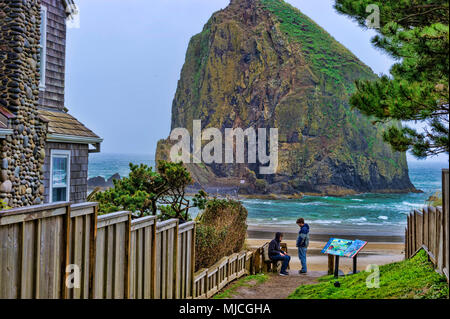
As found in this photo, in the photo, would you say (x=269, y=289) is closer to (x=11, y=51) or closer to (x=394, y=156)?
(x=11, y=51)

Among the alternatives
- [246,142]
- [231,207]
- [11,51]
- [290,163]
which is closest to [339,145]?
[290,163]

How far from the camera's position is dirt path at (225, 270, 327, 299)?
917 cm

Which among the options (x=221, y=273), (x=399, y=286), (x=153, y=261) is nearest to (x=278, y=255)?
(x=221, y=273)

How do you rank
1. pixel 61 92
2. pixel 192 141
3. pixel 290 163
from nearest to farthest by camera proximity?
pixel 61 92 → pixel 290 163 → pixel 192 141

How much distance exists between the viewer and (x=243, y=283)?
34.0ft

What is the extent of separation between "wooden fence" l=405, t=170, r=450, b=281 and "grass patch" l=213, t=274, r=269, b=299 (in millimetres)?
3289

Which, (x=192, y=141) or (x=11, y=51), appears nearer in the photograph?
(x=11, y=51)

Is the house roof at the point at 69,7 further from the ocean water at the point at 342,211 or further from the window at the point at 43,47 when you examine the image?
the ocean water at the point at 342,211

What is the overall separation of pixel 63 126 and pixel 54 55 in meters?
1.99

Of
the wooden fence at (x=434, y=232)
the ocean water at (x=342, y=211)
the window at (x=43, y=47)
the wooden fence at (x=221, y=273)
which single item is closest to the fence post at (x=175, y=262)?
the wooden fence at (x=221, y=273)

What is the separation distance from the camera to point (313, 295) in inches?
295

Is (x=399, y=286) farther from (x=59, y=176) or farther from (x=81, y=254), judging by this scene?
(x=59, y=176)
